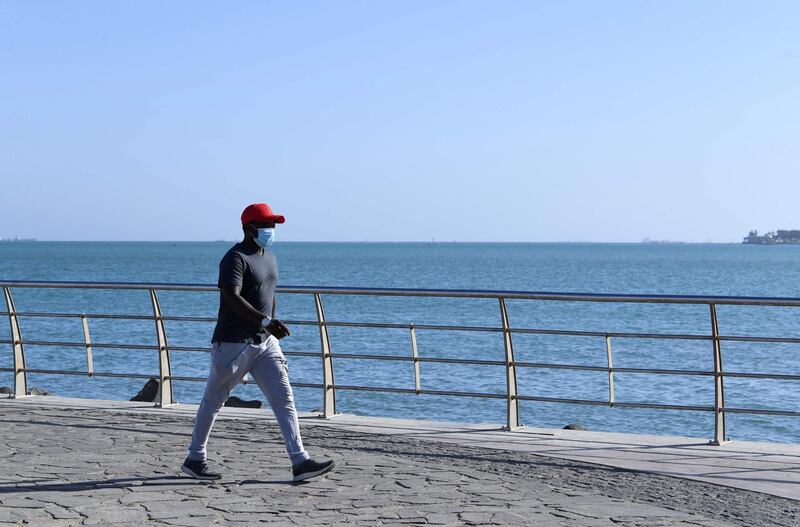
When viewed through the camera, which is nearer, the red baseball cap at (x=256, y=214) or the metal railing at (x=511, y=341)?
the red baseball cap at (x=256, y=214)

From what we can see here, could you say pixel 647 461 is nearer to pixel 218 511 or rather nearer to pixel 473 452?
pixel 473 452

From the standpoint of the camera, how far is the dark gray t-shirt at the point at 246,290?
7.43 m

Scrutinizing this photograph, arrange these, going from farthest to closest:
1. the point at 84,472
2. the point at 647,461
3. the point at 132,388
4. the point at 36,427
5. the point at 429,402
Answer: the point at 132,388
the point at 429,402
the point at 36,427
the point at 647,461
the point at 84,472

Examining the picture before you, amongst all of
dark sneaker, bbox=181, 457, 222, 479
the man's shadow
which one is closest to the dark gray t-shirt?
dark sneaker, bbox=181, 457, 222, 479

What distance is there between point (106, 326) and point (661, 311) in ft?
99.5

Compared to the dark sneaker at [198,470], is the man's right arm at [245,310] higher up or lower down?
higher up

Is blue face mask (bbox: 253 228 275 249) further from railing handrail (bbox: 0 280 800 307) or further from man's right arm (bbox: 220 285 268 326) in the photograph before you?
railing handrail (bbox: 0 280 800 307)

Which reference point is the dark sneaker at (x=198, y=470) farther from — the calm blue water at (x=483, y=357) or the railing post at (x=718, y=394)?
the calm blue water at (x=483, y=357)

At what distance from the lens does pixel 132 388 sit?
2698cm

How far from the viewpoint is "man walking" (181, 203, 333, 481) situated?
293 inches

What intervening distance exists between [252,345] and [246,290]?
36 cm

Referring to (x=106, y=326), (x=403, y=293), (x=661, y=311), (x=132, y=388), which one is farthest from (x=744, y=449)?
(x=661, y=311)

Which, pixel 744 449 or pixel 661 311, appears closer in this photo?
pixel 744 449

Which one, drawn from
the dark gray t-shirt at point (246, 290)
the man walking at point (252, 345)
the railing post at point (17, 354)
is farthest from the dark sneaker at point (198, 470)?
the railing post at point (17, 354)
